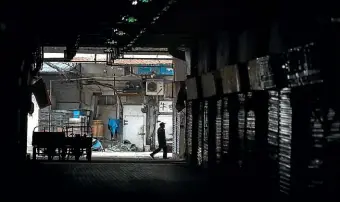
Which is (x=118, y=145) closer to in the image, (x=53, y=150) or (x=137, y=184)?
(x=53, y=150)

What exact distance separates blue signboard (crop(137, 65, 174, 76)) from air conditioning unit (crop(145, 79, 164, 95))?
10.1ft

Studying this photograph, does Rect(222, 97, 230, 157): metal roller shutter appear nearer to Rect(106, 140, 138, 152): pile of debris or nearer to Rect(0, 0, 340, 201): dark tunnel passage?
Rect(0, 0, 340, 201): dark tunnel passage

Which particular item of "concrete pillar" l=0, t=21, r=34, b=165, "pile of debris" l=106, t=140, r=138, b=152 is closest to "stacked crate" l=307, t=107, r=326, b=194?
"concrete pillar" l=0, t=21, r=34, b=165

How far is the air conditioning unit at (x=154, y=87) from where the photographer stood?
1225 inches

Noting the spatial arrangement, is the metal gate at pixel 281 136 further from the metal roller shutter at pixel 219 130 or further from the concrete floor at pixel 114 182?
the metal roller shutter at pixel 219 130

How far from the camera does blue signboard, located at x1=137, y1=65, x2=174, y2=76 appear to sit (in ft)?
113

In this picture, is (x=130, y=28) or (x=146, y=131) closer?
(x=130, y=28)

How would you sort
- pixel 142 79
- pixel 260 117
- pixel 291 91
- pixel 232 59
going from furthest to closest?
pixel 142 79, pixel 232 59, pixel 260 117, pixel 291 91

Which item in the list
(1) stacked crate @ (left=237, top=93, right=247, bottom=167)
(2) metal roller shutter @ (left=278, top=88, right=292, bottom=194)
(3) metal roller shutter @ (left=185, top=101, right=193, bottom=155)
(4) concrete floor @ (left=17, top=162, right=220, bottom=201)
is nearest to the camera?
(2) metal roller shutter @ (left=278, top=88, right=292, bottom=194)

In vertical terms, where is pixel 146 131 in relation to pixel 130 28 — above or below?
below

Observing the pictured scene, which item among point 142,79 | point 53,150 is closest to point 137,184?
point 53,150

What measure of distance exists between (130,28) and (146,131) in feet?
67.5

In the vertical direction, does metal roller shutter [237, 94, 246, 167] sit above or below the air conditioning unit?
below

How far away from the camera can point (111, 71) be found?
37.2 m
